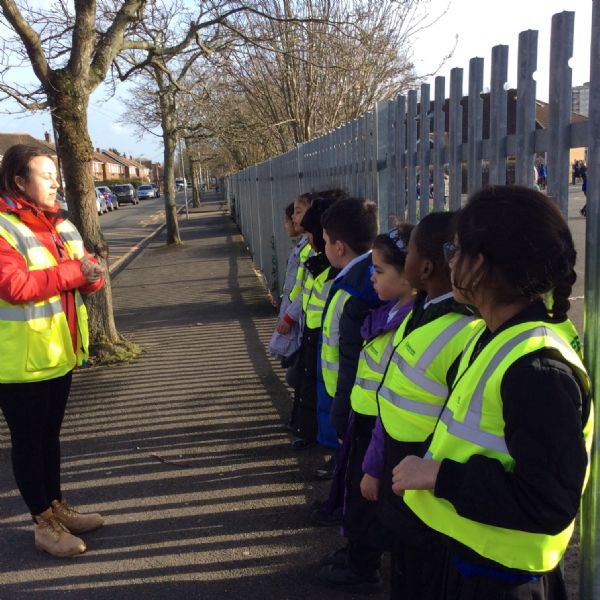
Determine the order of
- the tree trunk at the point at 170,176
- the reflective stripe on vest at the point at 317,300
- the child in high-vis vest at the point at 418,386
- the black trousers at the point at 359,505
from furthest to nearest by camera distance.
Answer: the tree trunk at the point at 170,176
the reflective stripe on vest at the point at 317,300
the black trousers at the point at 359,505
the child in high-vis vest at the point at 418,386

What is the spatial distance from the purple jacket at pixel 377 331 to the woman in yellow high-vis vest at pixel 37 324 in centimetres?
150

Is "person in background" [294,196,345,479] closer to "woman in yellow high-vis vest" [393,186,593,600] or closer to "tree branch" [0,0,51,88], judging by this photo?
"woman in yellow high-vis vest" [393,186,593,600]

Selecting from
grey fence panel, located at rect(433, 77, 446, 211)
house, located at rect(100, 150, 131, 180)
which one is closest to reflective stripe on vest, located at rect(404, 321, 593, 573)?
grey fence panel, located at rect(433, 77, 446, 211)

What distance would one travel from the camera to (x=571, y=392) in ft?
4.37

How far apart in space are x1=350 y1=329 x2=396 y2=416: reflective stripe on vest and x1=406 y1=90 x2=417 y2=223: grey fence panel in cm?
127

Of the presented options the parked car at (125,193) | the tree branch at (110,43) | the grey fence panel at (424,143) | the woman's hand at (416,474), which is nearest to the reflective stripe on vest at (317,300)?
the grey fence panel at (424,143)

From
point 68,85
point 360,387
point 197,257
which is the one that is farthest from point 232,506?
point 197,257

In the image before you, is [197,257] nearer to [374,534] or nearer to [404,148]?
[404,148]

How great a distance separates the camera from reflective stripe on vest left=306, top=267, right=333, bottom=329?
3494mm

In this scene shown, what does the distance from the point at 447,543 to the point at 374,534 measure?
3.46 ft

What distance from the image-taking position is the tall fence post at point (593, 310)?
1739 millimetres

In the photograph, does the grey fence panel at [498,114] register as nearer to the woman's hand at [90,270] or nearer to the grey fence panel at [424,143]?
the grey fence panel at [424,143]

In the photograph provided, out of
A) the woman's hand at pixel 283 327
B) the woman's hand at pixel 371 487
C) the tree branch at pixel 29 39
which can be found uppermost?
the tree branch at pixel 29 39

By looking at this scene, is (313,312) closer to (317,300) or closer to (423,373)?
(317,300)
